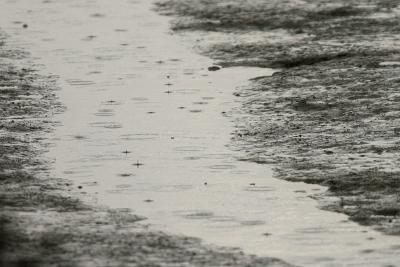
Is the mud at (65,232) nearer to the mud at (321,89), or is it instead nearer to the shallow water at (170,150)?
the shallow water at (170,150)

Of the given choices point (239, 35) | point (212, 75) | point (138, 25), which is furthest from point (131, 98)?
point (138, 25)

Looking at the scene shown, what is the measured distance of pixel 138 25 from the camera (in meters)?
25.6

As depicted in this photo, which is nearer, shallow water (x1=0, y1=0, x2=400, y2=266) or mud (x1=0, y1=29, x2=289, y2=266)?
mud (x1=0, y1=29, x2=289, y2=266)

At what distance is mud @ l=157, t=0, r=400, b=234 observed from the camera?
13961mm

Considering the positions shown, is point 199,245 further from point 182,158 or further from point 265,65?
point 265,65

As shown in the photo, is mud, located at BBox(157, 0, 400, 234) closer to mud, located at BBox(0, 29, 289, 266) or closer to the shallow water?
the shallow water

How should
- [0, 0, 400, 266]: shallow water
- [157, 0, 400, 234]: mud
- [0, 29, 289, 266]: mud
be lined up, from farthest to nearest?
[157, 0, 400, 234]: mud → [0, 0, 400, 266]: shallow water → [0, 29, 289, 266]: mud

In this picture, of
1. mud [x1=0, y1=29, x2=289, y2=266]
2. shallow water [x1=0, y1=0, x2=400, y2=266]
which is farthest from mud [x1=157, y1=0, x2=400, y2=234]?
mud [x1=0, y1=29, x2=289, y2=266]

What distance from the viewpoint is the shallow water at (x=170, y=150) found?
39.3 feet

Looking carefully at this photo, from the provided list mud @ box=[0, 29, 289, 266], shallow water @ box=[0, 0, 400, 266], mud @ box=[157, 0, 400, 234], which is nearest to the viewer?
mud @ box=[0, 29, 289, 266]

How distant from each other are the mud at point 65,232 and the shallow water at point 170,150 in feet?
0.76

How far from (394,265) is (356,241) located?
774 mm

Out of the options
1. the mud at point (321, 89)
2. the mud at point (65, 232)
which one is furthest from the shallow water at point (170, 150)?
the mud at point (321, 89)

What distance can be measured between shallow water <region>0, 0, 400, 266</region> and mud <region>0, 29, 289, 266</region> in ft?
0.76
